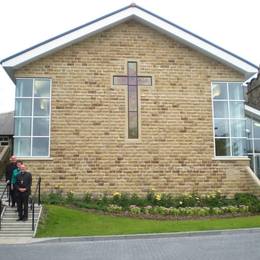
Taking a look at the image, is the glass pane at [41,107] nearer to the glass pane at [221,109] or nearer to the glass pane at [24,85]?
the glass pane at [24,85]

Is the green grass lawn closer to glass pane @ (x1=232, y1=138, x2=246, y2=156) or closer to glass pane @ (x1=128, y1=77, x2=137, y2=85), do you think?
glass pane @ (x1=232, y1=138, x2=246, y2=156)

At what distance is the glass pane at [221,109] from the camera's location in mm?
20203

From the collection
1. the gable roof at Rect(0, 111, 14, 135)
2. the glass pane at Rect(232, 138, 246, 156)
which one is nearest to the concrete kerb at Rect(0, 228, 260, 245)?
the glass pane at Rect(232, 138, 246, 156)

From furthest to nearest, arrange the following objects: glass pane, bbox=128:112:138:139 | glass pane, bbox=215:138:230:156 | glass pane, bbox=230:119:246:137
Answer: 1. glass pane, bbox=230:119:246:137
2. glass pane, bbox=215:138:230:156
3. glass pane, bbox=128:112:138:139

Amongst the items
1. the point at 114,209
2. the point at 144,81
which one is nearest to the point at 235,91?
the point at 144,81

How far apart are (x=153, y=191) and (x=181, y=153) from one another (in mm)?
1908

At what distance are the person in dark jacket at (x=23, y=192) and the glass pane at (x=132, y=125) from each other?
19.8ft

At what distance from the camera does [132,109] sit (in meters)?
19.7

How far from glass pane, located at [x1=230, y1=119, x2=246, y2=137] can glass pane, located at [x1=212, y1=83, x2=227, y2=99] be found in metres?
1.11

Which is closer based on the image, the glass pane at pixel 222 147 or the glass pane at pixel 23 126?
the glass pane at pixel 23 126

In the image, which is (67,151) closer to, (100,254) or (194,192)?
(194,192)

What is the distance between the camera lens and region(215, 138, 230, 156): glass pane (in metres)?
19.8

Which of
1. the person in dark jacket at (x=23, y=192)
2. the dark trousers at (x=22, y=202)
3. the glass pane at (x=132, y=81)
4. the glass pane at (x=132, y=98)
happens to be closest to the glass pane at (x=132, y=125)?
the glass pane at (x=132, y=98)

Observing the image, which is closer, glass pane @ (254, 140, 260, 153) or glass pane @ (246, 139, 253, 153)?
glass pane @ (246, 139, 253, 153)
